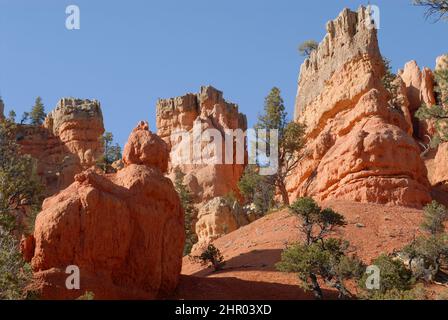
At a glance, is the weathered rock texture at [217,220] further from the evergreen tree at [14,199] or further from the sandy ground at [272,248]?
the evergreen tree at [14,199]

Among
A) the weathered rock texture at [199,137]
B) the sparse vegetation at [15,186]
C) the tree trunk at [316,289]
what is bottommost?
the tree trunk at [316,289]

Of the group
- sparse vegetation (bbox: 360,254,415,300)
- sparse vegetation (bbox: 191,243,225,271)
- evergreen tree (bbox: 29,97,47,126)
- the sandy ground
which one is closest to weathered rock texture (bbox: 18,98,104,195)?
evergreen tree (bbox: 29,97,47,126)

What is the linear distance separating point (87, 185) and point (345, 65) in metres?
26.7

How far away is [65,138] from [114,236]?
4422 cm

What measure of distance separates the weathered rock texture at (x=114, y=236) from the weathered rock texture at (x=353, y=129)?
46.8ft

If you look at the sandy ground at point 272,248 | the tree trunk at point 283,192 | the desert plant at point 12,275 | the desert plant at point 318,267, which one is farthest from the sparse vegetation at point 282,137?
the desert plant at point 12,275

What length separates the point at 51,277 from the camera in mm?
21031

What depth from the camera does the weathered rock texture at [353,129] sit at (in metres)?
36.7

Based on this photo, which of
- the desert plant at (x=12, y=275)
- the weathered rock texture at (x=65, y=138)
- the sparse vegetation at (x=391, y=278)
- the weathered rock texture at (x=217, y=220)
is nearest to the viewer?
the desert plant at (x=12, y=275)

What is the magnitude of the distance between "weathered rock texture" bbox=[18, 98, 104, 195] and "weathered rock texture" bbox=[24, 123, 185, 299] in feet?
124

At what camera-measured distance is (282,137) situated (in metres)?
45.7

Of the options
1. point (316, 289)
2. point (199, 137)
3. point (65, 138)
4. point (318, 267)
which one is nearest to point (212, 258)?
point (318, 267)

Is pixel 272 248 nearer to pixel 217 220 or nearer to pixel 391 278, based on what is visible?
pixel 391 278
